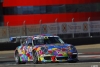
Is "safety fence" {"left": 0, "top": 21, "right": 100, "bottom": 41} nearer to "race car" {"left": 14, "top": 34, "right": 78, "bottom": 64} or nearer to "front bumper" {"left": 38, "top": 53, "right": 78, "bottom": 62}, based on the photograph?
"race car" {"left": 14, "top": 34, "right": 78, "bottom": 64}

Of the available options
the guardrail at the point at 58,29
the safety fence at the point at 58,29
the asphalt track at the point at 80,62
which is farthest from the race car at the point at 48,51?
the safety fence at the point at 58,29

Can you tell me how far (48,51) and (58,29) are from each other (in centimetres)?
2082

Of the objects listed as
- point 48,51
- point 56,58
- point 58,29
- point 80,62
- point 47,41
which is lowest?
point 80,62

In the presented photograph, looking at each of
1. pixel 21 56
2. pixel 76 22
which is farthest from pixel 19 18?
pixel 21 56

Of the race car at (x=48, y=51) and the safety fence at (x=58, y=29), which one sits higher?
the safety fence at (x=58, y=29)

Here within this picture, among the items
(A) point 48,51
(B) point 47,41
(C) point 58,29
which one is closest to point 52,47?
(A) point 48,51

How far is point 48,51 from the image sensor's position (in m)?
16.0

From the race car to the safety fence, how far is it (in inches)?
699

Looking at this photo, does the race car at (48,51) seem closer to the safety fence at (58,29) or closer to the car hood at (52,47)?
the car hood at (52,47)

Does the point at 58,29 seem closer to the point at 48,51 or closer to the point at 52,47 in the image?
the point at 52,47

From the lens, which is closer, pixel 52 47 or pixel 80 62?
pixel 52 47

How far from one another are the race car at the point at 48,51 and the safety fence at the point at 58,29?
17.7 meters

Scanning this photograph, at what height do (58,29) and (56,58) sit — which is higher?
(58,29)

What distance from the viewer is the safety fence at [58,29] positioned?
3538 centimetres
